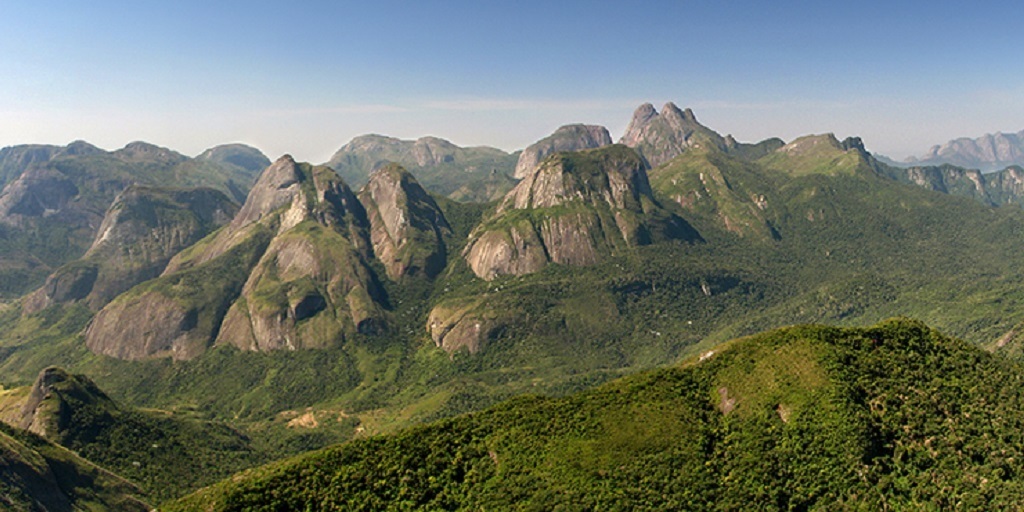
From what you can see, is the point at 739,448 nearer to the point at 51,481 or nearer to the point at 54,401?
the point at 51,481

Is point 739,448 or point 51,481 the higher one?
point 739,448

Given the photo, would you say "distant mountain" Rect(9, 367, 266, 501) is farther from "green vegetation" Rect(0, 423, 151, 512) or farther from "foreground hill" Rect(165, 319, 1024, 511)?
"foreground hill" Rect(165, 319, 1024, 511)

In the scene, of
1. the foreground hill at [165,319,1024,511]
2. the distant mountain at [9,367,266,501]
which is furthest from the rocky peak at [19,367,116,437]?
the foreground hill at [165,319,1024,511]

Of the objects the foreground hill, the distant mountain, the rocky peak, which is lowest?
the distant mountain

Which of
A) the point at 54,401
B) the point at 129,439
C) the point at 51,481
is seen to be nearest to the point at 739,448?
the point at 51,481

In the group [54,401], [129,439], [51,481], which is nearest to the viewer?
[51,481]

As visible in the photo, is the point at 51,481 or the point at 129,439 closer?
the point at 51,481

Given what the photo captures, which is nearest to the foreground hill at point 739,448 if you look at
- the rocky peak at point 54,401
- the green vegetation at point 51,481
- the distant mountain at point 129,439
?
the green vegetation at point 51,481

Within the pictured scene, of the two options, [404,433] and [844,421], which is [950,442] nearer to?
[844,421]

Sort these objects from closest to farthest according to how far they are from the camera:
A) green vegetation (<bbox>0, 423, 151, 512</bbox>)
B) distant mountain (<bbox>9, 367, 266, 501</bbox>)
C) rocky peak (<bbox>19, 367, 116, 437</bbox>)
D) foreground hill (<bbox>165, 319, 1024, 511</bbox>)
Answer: foreground hill (<bbox>165, 319, 1024, 511</bbox>) < green vegetation (<bbox>0, 423, 151, 512</bbox>) < distant mountain (<bbox>9, 367, 266, 501</bbox>) < rocky peak (<bbox>19, 367, 116, 437</bbox>)

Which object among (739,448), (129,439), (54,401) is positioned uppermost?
(739,448)
